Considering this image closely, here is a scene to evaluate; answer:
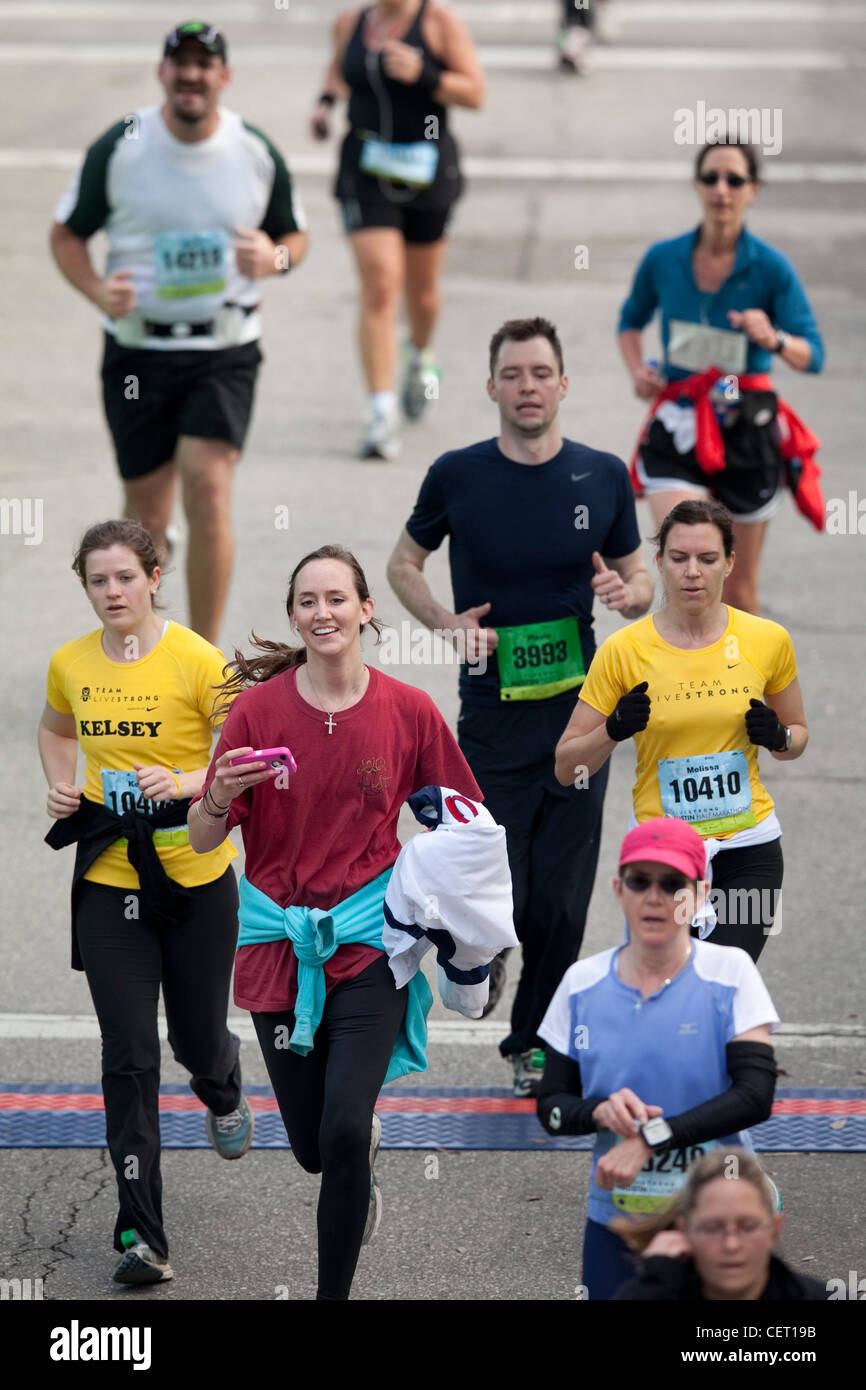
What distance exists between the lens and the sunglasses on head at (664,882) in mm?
4270

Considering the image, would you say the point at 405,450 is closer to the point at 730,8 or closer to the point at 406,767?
the point at 406,767

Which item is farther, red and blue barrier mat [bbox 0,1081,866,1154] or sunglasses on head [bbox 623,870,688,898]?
red and blue barrier mat [bbox 0,1081,866,1154]

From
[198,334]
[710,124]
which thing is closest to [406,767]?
[198,334]

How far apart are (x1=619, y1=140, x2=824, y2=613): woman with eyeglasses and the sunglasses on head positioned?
12.8 ft

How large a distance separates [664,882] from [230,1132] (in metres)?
2.12

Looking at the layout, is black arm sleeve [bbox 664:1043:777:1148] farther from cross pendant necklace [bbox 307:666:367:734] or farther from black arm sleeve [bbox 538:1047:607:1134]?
cross pendant necklace [bbox 307:666:367:734]

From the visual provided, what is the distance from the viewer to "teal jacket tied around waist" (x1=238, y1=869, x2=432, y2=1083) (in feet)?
16.2

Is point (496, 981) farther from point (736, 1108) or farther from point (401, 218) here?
point (401, 218)

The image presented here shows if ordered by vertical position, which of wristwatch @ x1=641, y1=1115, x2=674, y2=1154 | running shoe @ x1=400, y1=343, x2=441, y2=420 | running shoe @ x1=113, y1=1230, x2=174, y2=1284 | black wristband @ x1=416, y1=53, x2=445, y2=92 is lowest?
running shoe @ x1=113, y1=1230, x2=174, y2=1284

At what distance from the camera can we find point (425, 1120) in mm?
6227

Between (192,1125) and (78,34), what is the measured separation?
64.3ft

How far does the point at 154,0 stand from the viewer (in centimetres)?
2514

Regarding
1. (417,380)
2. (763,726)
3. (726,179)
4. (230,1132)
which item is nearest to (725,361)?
(726,179)

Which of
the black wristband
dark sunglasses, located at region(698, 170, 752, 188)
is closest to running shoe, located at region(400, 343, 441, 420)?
the black wristband
